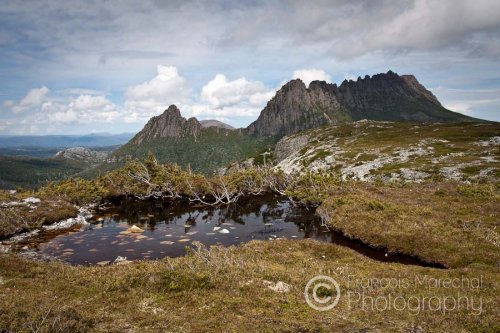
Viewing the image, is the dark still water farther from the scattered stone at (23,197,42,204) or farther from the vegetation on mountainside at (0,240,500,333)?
the vegetation on mountainside at (0,240,500,333)

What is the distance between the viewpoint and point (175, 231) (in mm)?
48719

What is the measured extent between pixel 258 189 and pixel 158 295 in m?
58.2

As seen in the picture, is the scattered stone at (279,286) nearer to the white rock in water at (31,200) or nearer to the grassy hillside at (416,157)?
the white rock in water at (31,200)

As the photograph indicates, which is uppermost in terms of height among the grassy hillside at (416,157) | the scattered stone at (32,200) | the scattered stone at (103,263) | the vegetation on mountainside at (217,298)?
the grassy hillside at (416,157)

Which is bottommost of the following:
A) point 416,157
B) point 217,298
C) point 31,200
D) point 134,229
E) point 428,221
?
point 134,229

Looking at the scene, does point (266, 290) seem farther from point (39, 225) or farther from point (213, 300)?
point (39, 225)

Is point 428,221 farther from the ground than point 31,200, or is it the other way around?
point 428,221

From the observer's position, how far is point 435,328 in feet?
51.7

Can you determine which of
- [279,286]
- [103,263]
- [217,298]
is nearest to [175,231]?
[103,263]

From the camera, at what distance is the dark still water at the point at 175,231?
1518 inches

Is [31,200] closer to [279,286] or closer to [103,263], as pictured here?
[103,263]

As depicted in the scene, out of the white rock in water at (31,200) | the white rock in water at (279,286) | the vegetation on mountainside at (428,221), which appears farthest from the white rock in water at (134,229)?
the white rock in water at (279,286)

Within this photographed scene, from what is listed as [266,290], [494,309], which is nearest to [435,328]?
[494,309]

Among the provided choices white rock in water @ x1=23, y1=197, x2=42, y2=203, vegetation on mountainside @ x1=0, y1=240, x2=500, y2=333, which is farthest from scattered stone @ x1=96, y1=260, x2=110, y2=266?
white rock in water @ x1=23, y1=197, x2=42, y2=203
